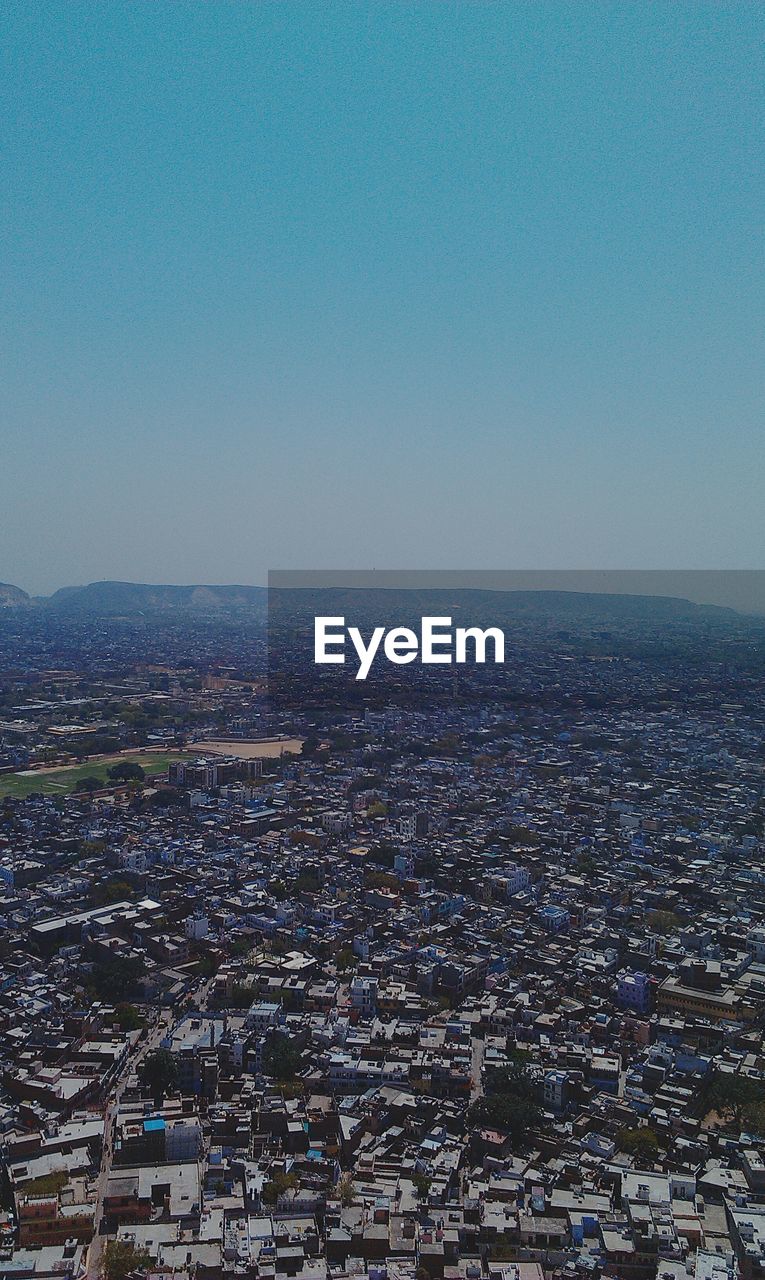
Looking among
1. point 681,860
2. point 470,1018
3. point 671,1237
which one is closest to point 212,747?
point 681,860

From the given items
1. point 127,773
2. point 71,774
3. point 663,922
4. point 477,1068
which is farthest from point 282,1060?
point 71,774

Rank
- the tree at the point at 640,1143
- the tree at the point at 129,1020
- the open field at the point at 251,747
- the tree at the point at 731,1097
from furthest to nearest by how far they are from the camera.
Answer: the open field at the point at 251,747 → the tree at the point at 129,1020 → the tree at the point at 731,1097 → the tree at the point at 640,1143

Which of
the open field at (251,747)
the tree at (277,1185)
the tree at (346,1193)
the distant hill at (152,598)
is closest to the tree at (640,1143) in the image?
the tree at (346,1193)

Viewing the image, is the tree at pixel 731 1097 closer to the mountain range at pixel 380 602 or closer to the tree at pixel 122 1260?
the tree at pixel 122 1260

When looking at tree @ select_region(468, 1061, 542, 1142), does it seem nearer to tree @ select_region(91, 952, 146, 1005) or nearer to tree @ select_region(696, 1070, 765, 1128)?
tree @ select_region(696, 1070, 765, 1128)

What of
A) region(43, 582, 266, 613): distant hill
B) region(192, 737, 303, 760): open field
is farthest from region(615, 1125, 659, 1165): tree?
region(43, 582, 266, 613): distant hill

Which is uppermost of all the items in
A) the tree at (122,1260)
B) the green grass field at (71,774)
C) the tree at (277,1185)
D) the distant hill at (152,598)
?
the distant hill at (152,598)
